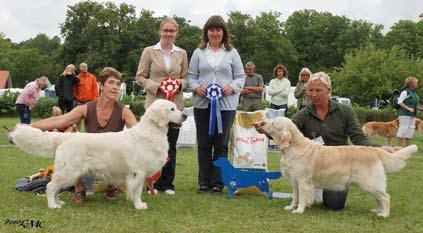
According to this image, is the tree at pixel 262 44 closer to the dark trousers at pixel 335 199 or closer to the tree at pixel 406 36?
the tree at pixel 406 36

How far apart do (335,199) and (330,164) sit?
52cm

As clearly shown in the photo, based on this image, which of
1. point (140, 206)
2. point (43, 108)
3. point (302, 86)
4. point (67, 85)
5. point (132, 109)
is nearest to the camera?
point (140, 206)

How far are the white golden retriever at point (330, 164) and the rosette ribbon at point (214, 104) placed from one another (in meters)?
0.83

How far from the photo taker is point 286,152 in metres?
4.76

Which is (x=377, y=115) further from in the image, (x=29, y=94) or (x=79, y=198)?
(x=79, y=198)

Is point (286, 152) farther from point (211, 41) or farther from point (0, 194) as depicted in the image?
point (0, 194)

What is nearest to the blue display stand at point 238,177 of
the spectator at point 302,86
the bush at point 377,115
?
the spectator at point 302,86

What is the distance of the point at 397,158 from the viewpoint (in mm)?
4504

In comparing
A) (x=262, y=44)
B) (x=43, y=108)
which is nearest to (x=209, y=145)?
(x=43, y=108)

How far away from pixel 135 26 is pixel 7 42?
117ft

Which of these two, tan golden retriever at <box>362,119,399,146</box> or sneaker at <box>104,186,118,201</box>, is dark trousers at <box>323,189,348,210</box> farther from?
tan golden retriever at <box>362,119,399,146</box>

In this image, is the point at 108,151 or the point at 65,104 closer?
the point at 108,151

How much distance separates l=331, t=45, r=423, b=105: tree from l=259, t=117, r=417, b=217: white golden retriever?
104 ft

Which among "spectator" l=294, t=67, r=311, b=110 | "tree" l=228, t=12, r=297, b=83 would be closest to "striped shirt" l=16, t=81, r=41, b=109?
"spectator" l=294, t=67, r=311, b=110
